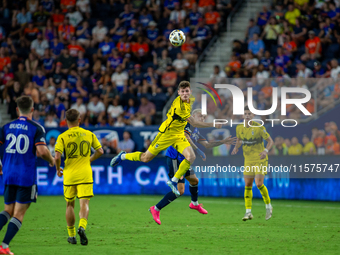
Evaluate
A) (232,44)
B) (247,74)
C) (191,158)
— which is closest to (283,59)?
(247,74)

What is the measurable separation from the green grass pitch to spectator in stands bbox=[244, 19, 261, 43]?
308 inches

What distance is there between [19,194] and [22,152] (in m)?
0.54

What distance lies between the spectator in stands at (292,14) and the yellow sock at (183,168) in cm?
1159

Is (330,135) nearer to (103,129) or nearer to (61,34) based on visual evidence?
(103,129)

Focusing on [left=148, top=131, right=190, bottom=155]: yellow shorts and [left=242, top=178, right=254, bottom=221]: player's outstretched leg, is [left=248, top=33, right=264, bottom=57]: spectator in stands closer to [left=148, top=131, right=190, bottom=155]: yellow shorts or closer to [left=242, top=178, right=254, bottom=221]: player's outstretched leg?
[left=242, top=178, right=254, bottom=221]: player's outstretched leg

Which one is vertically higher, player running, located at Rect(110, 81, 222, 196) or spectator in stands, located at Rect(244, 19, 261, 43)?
spectator in stands, located at Rect(244, 19, 261, 43)

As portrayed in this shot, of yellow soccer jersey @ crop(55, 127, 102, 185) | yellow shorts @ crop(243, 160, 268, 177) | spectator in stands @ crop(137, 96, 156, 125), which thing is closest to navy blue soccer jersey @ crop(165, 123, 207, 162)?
yellow shorts @ crop(243, 160, 268, 177)

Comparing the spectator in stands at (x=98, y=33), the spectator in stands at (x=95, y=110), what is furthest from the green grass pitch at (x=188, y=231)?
the spectator in stands at (x=98, y=33)

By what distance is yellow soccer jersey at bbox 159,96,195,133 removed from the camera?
9.62m

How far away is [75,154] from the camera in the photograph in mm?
7656

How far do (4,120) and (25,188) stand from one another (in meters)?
13.5

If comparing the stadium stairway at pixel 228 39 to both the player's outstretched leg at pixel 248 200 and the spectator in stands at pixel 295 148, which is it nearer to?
the spectator in stands at pixel 295 148

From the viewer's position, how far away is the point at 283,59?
59.2 feet

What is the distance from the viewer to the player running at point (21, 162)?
666cm
